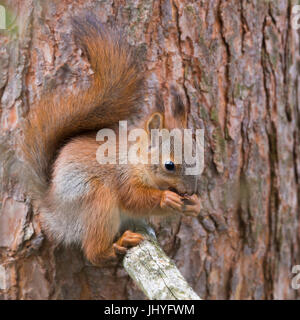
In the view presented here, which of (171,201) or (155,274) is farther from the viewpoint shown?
(171,201)

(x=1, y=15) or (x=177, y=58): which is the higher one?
(x=1, y=15)

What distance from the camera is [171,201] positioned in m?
1.27

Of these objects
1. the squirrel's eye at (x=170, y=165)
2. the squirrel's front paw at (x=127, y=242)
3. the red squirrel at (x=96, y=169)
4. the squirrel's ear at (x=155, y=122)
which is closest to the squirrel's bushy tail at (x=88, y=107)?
the red squirrel at (x=96, y=169)

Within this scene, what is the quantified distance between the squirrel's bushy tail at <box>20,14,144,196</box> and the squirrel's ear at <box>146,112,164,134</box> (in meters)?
0.11

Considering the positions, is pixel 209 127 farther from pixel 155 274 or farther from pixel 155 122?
pixel 155 274

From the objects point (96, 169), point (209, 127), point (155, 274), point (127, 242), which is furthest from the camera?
point (209, 127)

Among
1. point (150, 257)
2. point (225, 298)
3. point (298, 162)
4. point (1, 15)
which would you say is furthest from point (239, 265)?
point (1, 15)

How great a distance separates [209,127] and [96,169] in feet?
1.45

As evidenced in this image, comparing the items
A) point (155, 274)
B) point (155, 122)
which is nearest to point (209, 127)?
point (155, 122)

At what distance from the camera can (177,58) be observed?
1.45 m

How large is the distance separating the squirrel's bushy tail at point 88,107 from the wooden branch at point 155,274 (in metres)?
0.40

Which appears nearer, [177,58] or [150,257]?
[150,257]

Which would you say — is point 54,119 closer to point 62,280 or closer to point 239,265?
point 62,280
